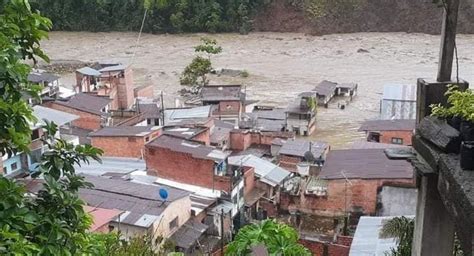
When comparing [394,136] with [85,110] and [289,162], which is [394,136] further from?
[85,110]

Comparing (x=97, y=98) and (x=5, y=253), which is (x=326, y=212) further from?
(x=5, y=253)

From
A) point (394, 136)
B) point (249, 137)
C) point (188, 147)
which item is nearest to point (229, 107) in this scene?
point (249, 137)

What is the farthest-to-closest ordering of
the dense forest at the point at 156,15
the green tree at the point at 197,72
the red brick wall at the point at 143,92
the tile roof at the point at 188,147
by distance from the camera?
1. the dense forest at the point at 156,15
2. the green tree at the point at 197,72
3. the red brick wall at the point at 143,92
4. the tile roof at the point at 188,147

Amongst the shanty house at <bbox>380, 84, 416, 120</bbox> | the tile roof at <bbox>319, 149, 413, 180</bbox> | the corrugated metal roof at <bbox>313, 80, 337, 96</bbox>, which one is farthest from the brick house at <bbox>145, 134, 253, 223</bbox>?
the corrugated metal roof at <bbox>313, 80, 337, 96</bbox>

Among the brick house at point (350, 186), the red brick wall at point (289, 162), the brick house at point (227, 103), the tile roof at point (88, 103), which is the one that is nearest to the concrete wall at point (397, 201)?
the brick house at point (350, 186)

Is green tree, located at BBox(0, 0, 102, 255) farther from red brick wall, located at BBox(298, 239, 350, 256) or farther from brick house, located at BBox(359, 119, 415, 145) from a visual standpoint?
brick house, located at BBox(359, 119, 415, 145)

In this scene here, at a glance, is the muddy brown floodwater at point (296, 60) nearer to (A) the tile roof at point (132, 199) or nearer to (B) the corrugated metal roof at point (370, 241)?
(A) the tile roof at point (132, 199)
